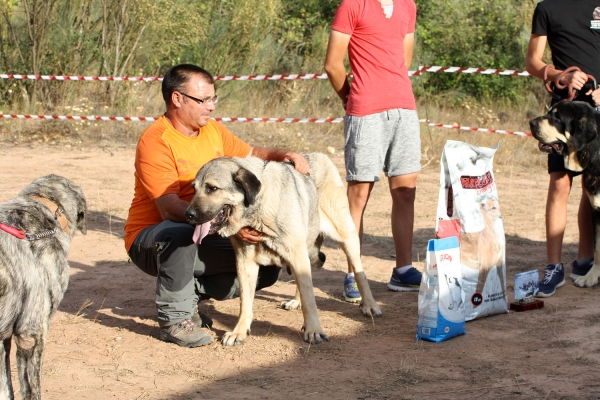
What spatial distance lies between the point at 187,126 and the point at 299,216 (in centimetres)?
99

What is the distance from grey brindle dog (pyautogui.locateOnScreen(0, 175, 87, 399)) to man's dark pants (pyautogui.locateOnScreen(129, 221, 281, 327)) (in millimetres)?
803

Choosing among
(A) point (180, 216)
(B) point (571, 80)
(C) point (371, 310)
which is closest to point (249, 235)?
(A) point (180, 216)

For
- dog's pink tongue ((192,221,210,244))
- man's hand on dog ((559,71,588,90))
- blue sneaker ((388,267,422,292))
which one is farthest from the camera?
blue sneaker ((388,267,422,292))

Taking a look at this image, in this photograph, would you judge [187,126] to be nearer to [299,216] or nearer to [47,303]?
[299,216]

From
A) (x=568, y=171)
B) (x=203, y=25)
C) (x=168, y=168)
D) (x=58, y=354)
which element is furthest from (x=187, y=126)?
(x=203, y=25)

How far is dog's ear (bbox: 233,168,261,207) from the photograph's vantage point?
430cm

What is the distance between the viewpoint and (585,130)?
18.1 ft

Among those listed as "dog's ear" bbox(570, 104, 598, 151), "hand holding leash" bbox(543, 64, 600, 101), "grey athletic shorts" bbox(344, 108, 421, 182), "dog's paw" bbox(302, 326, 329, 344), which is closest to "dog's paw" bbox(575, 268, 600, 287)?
"dog's ear" bbox(570, 104, 598, 151)

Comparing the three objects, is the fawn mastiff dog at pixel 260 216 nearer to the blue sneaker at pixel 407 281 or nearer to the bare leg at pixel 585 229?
the blue sneaker at pixel 407 281

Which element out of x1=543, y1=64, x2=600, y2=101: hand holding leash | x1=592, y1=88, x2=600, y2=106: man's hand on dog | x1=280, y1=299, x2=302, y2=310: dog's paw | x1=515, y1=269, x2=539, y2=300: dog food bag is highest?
x1=543, y1=64, x2=600, y2=101: hand holding leash

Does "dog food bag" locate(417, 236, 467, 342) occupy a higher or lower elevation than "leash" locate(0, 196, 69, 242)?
lower

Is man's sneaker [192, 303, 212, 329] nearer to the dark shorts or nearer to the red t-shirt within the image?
the red t-shirt

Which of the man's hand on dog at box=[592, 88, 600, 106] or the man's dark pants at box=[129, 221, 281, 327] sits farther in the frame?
the man's hand on dog at box=[592, 88, 600, 106]

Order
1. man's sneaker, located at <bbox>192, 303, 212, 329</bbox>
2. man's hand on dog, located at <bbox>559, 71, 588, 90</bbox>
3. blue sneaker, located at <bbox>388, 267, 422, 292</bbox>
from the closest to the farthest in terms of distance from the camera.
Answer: man's sneaker, located at <bbox>192, 303, 212, 329</bbox> → man's hand on dog, located at <bbox>559, 71, 588, 90</bbox> → blue sneaker, located at <bbox>388, 267, 422, 292</bbox>
